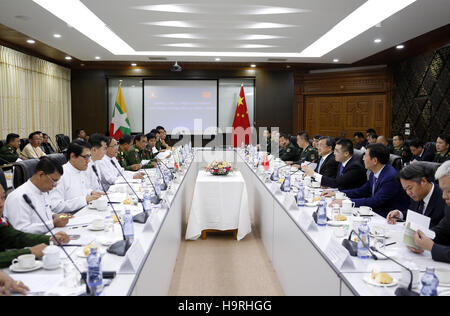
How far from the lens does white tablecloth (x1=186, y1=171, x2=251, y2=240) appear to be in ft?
13.3

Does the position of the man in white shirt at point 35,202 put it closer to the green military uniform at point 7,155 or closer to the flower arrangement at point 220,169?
the flower arrangement at point 220,169

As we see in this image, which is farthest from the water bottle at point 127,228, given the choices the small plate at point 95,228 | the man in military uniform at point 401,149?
the man in military uniform at point 401,149

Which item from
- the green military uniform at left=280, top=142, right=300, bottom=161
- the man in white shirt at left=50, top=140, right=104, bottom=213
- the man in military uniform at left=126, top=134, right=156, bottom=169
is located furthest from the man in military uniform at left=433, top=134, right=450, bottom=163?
the man in white shirt at left=50, top=140, right=104, bottom=213

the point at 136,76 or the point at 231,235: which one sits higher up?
the point at 136,76

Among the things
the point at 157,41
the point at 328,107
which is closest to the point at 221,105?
the point at 328,107

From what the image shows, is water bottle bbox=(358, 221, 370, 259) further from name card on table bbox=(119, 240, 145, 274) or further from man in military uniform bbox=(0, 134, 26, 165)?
man in military uniform bbox=(0, 134, 26, 165)

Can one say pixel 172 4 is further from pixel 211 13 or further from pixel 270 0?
pixel 270 0

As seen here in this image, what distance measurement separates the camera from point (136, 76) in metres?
9.52

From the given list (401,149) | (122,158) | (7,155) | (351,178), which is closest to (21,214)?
(351,178)

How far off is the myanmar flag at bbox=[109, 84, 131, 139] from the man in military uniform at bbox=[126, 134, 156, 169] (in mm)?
3332

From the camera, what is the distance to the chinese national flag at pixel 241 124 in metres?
9.64
